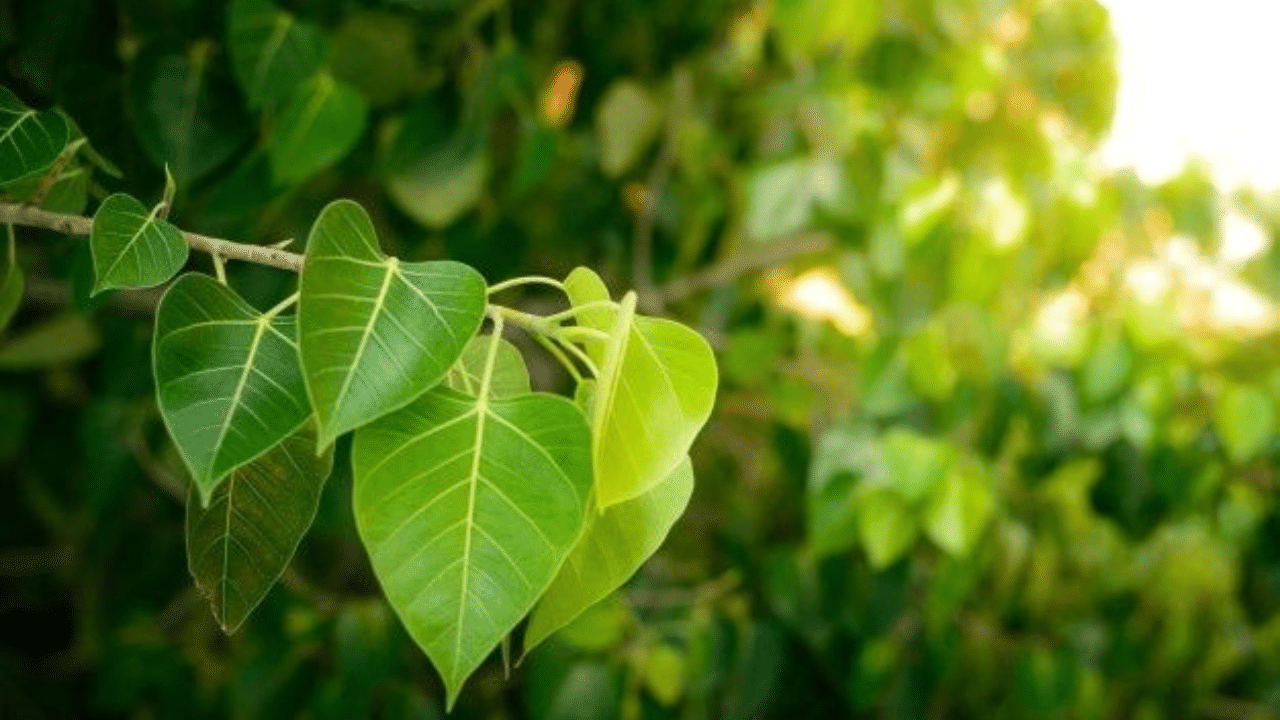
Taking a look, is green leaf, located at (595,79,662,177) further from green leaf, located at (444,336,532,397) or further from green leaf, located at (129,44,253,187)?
green leaf, located at (444,336,532,397)

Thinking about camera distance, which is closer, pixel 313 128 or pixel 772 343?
pixel 313 128

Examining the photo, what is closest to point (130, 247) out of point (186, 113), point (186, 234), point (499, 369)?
point (186, 234)

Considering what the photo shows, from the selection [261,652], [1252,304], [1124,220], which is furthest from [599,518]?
[1252,304]

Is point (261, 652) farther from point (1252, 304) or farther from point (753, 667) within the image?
point (1252, 304)

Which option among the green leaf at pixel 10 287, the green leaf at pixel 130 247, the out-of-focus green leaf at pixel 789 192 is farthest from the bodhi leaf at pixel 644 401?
the out-of-focus green leaf at pixel 789 192

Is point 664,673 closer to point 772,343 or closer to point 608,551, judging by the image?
point 772,343

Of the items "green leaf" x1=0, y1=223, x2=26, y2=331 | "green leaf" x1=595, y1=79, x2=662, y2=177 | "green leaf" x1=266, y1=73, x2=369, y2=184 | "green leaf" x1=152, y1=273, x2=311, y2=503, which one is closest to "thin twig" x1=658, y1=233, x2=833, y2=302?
"green leaf" x1=595, y1=79, x2=662, y2=177

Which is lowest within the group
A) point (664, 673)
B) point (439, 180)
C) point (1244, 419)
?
point (664, 673)
